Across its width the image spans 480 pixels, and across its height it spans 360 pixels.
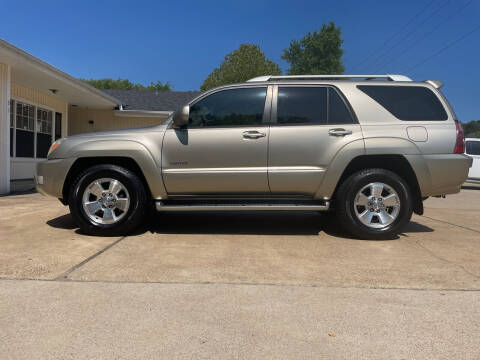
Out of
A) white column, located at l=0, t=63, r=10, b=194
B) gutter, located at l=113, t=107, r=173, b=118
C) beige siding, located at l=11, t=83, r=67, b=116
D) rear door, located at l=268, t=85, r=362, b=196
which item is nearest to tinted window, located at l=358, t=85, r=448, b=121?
rear door, located at l=268, t=85, r=362, b=196

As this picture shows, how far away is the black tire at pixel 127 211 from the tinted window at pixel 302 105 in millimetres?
1920

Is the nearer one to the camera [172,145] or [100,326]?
[100,326]

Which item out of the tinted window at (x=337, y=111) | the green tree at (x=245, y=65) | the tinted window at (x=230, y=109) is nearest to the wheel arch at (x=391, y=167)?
→ the tinted window at (x=337, y=111)

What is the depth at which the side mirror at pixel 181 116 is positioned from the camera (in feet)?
13.6

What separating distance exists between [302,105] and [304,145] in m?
0.54

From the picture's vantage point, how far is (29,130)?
1223 cm

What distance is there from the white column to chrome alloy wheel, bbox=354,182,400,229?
8.49 m

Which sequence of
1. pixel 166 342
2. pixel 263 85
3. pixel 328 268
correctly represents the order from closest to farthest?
1. pixel 166 342
2. pixel 328 268
3. pixel 263 85

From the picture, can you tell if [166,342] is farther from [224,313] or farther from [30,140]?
[30,140]

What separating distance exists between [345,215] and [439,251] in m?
1.06

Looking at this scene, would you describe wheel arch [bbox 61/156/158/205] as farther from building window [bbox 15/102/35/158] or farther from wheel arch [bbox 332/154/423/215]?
building window [bbox 15/102/35/158]

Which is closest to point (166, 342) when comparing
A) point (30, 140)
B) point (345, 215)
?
point (345, 215)

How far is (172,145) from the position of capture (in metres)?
4.29

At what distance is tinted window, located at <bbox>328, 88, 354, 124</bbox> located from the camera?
4.33 metres
